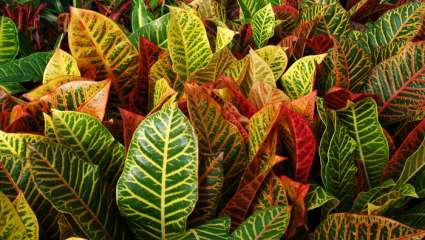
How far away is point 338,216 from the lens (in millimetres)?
1092

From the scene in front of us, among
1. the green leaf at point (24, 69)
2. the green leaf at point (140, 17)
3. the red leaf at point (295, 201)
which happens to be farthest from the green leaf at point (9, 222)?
the green leaf at point (140, 17)

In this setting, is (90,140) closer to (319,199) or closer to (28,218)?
(28,218)

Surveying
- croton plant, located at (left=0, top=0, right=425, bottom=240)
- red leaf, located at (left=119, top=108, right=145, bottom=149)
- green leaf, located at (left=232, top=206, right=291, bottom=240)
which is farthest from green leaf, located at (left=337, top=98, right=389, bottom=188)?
red leaf, located at (left=119, top=108, right=145, bottom=149)

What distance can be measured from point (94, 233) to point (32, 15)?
3.69 ft

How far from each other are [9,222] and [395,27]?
122 cm

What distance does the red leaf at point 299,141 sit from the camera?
114 centimetres

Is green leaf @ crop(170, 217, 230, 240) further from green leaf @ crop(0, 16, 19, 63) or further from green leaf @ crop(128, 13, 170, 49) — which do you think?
green leaf @ crop(0, 16, 19, 63)

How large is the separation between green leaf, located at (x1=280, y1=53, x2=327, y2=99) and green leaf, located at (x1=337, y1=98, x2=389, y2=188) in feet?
0.41

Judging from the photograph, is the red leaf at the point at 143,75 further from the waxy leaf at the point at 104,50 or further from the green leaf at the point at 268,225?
the green leaf at the point at 268,225

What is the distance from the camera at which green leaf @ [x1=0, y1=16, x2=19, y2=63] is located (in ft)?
5.35

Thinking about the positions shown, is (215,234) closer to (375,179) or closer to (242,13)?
(375,179)

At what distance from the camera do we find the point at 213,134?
1.17 m

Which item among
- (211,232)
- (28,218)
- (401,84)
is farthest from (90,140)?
(401,84)

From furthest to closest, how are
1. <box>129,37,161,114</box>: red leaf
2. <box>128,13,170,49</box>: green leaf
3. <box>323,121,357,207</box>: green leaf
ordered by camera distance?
1. <box>128,13,170,49</box>: green leaf
2. <box>129,37,161,114</box>: red leaf
3. <box>323,121,357,207</box>: green leaf
